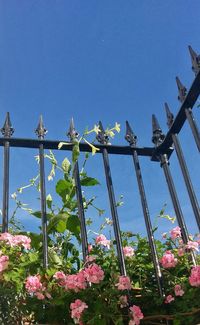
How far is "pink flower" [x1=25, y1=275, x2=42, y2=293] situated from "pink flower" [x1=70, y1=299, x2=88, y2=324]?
0.22m

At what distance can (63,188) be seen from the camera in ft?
10.1

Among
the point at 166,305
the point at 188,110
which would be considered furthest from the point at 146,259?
the point at 188,110

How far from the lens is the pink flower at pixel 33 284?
2164 mm

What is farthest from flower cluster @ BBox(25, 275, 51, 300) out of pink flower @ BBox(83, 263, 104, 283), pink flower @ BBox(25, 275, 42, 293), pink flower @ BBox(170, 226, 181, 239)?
pink flower @ BBox(170, 226, 181, 239)

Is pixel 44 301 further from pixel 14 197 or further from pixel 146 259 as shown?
pixel 14 197

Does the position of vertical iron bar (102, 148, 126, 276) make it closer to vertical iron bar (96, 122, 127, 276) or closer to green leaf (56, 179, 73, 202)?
vertical iron bar (96, 122, 127, 276)

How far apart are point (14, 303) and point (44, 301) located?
0.59 ft

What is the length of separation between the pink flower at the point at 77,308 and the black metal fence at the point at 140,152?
0.33m

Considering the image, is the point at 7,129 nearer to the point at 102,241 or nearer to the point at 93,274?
the point at 102,241

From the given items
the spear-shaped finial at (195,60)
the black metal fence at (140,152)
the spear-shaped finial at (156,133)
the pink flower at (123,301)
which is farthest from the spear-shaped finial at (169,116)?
the pink flower at (123,301)

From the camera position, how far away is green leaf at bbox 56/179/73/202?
3.06 metres

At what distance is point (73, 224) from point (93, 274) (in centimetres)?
72

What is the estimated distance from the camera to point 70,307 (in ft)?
7.17

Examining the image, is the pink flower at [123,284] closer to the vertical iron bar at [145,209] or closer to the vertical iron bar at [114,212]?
the vertical iron bar at [114,212]
